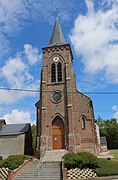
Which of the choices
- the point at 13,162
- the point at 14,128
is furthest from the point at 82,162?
the point at 14,128

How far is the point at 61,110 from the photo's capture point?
87.0ft

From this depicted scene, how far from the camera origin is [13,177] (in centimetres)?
1581

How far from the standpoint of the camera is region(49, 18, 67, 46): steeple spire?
32112 mm

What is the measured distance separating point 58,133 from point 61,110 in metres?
3.16

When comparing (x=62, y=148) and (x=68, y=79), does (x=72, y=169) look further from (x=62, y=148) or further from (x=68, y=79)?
(x=68, y=79)

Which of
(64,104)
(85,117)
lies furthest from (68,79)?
(85,117)

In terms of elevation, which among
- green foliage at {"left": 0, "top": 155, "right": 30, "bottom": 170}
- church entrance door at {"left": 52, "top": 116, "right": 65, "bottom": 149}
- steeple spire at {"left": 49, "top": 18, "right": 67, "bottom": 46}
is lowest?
green foliage at {"left": 0, "top": 155, "right": 30, "bottom": 170}

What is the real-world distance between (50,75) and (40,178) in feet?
54.5

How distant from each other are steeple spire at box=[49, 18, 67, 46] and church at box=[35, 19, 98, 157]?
4.32 ft

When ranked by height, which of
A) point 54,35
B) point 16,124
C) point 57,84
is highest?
point 54,35

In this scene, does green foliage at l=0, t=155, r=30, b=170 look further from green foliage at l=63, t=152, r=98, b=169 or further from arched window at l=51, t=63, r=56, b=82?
arched window at l=51, t=63, r=56, b=82

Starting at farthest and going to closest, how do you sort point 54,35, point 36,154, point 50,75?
point 54,35
point 50,75
point 36,154

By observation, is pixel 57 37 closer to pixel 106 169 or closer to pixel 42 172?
pixel 42 172

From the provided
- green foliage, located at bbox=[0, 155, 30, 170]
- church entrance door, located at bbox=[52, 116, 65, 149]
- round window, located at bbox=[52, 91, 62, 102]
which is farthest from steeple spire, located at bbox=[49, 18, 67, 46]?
green foliage, located at bbox=[0, 155, 30, 170]
